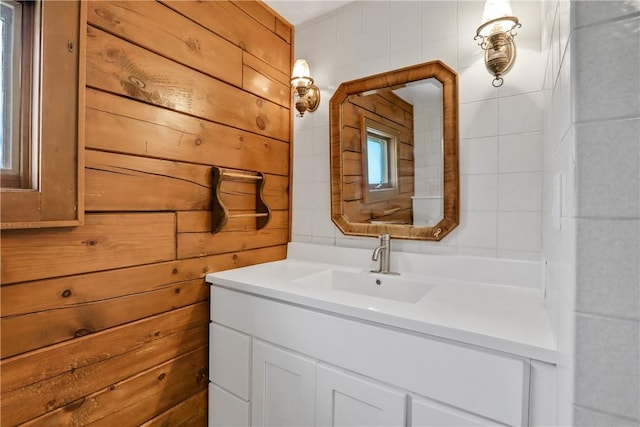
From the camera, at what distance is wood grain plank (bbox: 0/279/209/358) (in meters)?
0.86

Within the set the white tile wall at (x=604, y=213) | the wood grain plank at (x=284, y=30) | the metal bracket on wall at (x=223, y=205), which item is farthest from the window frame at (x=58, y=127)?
the white tile wall at (x=604, y=213)

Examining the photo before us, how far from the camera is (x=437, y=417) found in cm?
81

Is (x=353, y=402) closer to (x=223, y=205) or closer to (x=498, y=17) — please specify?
(x=223, y=205)

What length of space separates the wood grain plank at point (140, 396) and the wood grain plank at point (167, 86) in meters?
1.03

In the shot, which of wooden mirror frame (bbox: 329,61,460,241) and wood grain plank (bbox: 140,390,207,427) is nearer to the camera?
wood grain plank (bbox: 140,390,207,427)

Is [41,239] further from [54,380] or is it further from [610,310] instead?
[610,310]

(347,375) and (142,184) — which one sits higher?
(142,184)

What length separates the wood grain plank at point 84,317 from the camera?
864 mm

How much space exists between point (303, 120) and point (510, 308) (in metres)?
1.35

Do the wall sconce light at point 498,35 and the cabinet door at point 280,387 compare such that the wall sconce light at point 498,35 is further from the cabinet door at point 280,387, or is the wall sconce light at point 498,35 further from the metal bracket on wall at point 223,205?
the cabinet door at point 280,387

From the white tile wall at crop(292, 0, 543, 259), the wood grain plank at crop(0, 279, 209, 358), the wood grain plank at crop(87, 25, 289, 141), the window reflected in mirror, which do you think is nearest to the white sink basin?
the white tile wall at crop(292, 0, 543, 259)

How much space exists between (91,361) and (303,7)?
1846 millimetres

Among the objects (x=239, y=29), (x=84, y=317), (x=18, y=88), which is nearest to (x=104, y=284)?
(x=84, y=317)

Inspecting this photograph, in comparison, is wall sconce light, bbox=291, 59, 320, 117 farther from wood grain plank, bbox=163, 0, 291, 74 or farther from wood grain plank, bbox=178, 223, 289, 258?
wood grain plank, bbox=178, 223, 289, 258
